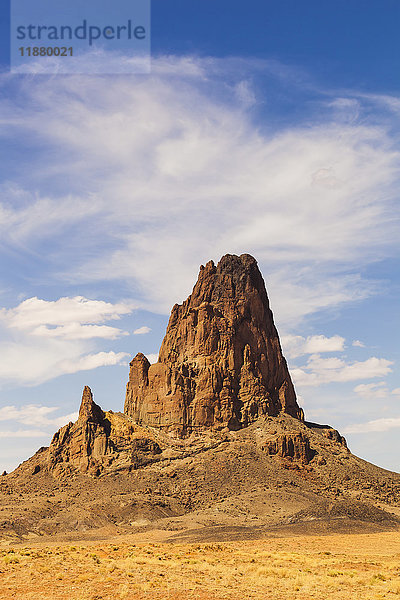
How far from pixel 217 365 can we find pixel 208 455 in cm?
2123

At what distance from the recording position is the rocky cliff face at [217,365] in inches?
5157

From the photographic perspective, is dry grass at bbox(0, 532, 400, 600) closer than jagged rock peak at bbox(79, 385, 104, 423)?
Yes

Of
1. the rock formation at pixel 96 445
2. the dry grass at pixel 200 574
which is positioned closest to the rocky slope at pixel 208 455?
the rock formation at pixel 96 445

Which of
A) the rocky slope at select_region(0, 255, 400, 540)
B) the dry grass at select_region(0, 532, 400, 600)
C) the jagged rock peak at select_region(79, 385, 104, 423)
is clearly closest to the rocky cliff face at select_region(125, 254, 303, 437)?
the rocky slope at select_region(0, 255, 400, 540)

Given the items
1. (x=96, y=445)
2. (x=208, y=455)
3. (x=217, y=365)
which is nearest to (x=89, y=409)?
(x=96, y=445)

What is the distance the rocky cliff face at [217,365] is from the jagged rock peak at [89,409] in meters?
9.07

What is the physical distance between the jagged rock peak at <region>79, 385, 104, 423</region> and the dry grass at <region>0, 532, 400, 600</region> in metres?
70.7

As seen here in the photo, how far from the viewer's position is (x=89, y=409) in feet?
424

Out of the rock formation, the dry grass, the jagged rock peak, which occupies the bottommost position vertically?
the dry grass

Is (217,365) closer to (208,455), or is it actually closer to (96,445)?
(208,455)

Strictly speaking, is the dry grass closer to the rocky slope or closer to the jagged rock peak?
the rocky slope

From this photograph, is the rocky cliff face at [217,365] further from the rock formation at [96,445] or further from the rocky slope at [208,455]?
the rock formation at [96,445]

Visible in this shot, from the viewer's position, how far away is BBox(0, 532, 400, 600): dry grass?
115 feet

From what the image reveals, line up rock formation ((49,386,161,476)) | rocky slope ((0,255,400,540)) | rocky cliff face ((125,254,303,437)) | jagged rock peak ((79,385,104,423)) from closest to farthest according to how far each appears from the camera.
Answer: rocky slope ((0,255,400,540)), rock formation ((49,386,161,476)), jagged rock peak ((79,385,104,423)), rocky cliff face ((125,254,303,437))
